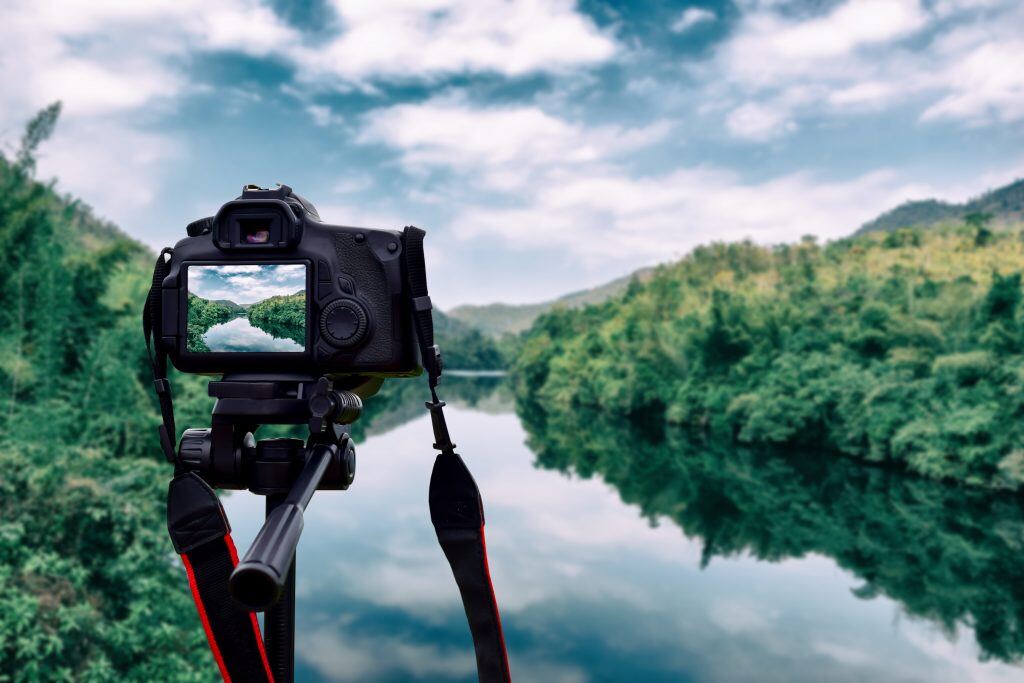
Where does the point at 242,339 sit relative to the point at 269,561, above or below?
above

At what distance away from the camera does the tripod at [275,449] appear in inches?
34.4

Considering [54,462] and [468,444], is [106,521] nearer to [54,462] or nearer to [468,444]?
[54,462]

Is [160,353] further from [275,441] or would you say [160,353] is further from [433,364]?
[433,364]

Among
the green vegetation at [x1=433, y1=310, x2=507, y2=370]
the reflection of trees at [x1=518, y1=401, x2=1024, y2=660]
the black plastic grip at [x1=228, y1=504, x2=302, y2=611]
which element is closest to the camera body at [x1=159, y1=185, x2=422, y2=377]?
the black plastic grip at [x1=228, y1=504, x2=302, y2=611]

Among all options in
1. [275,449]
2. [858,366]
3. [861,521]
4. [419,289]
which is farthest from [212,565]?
[858,366]

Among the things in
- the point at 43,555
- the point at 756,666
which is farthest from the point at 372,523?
the point at 43,555

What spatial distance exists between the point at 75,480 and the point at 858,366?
52.3ft

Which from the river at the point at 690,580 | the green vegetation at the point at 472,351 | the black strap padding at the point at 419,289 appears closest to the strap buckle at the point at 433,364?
the black strap padding at the point at 419,289

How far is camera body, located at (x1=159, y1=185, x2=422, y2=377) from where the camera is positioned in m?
0.87

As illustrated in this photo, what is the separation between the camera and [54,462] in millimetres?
6539

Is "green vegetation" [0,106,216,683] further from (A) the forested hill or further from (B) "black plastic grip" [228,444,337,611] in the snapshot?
(A) the forested hill

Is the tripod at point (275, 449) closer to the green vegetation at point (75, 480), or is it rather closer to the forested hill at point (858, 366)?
the green vegetation at point (75, 480)

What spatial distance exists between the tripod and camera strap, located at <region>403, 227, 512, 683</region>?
13cm

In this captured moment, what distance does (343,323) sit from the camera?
87 cm
